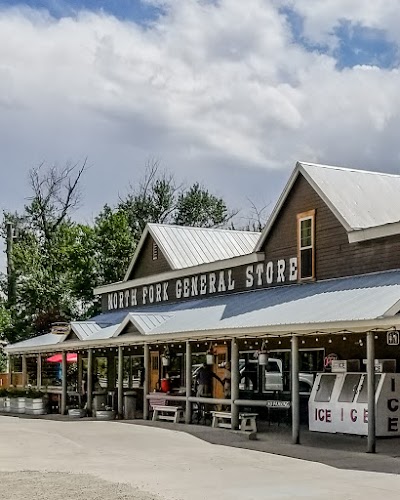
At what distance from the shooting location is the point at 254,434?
19.4 meters

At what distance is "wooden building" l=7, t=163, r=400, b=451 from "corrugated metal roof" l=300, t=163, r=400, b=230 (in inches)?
1.6

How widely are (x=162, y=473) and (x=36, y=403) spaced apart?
703 inches

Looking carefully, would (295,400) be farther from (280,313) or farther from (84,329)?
(84,329)

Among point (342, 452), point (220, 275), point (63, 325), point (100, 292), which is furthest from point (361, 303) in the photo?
point (100, 292)

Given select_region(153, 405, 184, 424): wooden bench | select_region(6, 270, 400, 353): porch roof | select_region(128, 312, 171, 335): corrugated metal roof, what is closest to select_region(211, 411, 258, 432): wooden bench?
select_region(153, 405, 184, 424): wooden bench

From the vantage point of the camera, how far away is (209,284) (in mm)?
28672

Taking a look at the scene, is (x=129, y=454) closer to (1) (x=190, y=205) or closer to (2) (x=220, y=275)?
(2) (x=220, y=275)

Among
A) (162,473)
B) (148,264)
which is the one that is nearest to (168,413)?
(148,264)

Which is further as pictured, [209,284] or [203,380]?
[209,284]

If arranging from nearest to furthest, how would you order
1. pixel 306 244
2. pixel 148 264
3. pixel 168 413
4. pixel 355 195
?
pixel 355 195 → pixel 306 244 → pixel 168 413 → pixel 148 264

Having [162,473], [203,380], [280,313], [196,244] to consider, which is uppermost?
[196,244]

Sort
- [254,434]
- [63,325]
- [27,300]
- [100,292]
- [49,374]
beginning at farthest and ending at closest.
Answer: [27,300] < [49,374] < [100,292] < [63,325] < [254,434]

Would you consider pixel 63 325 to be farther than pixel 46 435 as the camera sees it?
Yes

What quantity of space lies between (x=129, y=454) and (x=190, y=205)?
47659mm
